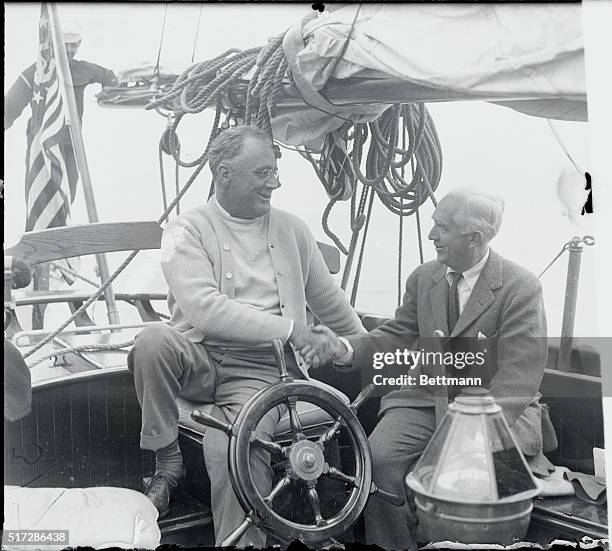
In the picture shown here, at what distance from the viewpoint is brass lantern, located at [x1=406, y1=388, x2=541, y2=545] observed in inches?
96.8

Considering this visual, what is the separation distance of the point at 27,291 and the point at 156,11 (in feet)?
3.22

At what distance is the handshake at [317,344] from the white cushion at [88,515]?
2.16 feet

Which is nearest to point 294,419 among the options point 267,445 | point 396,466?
point 267,445

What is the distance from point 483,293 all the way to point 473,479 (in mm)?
577

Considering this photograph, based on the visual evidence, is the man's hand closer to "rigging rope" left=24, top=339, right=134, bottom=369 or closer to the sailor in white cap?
"rigging rope" left=24, top=339, right=134, bottom=369

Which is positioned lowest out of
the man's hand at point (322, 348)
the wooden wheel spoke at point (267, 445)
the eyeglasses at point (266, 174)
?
the wooden wheel spoke at point (267, 445)

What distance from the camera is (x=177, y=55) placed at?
266 centimetres

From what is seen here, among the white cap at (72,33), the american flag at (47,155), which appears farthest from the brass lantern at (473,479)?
the white cap at (72,33)

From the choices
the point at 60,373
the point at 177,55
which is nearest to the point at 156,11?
the point at 177,55

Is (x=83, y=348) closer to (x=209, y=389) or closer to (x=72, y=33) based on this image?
(x=209, y=389)

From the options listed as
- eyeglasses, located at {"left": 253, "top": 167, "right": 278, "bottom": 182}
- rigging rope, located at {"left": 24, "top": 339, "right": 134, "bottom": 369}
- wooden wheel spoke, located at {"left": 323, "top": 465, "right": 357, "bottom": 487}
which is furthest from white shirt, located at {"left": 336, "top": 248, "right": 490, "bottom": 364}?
rigging rope, located at {"left": 24, "top": 339, "right": 134, "bottom": 369}

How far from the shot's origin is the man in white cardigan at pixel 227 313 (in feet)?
8.28

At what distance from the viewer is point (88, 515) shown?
8.32 feet

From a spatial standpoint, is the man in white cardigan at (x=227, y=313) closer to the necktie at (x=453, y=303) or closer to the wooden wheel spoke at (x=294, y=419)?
the wooden wheel spoke at (x=294, y=419)
